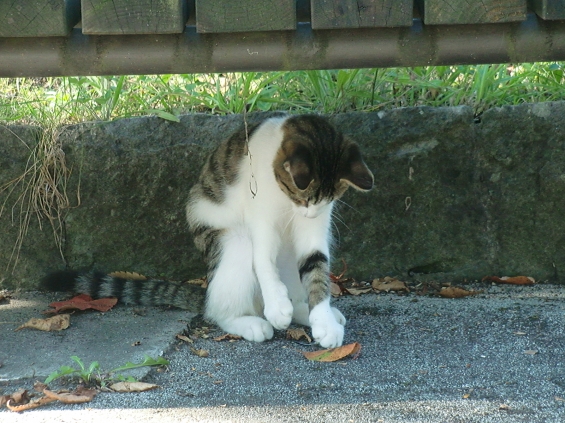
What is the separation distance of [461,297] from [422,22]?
6.01ft

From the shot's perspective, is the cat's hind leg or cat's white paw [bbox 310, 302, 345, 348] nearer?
cat's white paw [bbox 310, 302, 345, 348]

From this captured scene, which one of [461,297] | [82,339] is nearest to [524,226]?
[461,297]

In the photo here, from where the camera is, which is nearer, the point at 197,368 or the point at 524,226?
the point at 197,368

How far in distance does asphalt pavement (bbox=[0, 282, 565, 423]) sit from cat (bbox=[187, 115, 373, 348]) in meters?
0.18

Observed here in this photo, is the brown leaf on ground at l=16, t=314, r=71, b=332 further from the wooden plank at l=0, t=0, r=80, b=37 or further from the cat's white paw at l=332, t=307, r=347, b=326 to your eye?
the wooden plank at l=0, t=0, r=80, b=37

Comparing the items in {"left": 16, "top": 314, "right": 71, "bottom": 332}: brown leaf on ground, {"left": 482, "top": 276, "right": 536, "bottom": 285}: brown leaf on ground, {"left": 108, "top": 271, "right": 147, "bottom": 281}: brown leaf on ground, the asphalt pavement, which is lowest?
the asphalt pavement

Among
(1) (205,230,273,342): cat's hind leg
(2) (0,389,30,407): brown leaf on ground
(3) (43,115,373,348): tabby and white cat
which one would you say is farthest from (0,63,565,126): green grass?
(2) (0,389,30,407): brown leaf on ground

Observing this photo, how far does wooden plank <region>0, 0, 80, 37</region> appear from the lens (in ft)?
→ 8.06

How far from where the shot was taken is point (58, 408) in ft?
8.47

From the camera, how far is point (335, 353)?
10.3 ft

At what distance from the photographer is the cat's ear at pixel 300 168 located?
3201 millimetres

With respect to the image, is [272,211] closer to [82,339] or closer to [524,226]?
[82,339]

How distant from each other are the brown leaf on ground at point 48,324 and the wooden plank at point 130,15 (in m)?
1.58

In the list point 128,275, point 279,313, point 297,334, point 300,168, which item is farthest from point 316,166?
point 128,275
